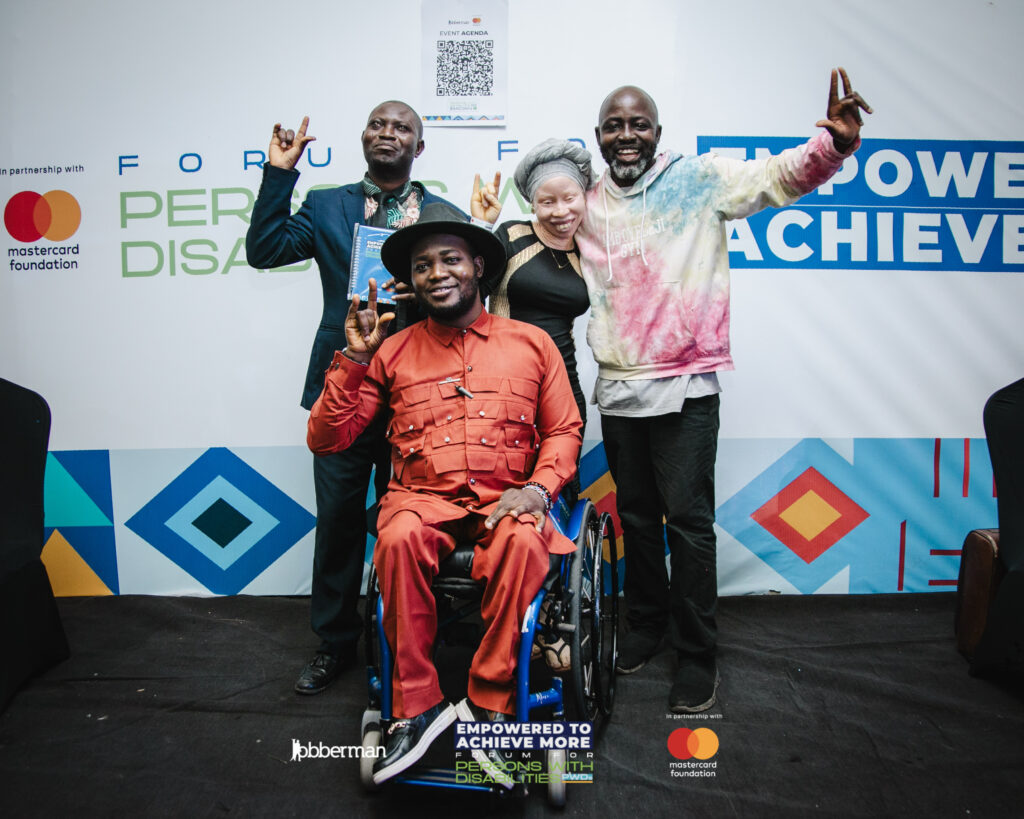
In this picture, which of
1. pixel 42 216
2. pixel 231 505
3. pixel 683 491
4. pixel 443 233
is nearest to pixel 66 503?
pixel 231 505

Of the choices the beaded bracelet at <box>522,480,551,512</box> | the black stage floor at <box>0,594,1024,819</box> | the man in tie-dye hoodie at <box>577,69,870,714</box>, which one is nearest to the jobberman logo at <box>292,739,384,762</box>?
the black stage floor at <box>0,594,1024,819</box>

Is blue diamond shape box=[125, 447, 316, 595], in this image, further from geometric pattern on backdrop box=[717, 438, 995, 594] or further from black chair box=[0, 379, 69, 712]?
geometric pattern on backdrop box=[717, 438, 995, 594]

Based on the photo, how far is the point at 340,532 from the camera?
7.27 ft

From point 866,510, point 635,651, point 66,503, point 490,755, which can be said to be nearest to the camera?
point 490,755

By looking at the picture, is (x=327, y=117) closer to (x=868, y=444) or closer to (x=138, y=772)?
(x=138, y=772)

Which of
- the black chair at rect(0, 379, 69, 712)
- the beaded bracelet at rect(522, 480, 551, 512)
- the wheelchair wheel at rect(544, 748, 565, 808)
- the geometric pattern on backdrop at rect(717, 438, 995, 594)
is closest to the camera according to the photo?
the wheelchair wheel at rect(544, 748, 565, 808)

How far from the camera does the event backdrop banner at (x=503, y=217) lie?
110 inches

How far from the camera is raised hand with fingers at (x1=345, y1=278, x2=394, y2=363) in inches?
70.4

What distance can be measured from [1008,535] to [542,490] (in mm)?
1588

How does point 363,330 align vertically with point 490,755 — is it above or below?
above

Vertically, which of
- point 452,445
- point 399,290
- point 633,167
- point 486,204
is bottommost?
point 452,445

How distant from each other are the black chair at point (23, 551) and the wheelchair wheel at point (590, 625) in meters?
1.81

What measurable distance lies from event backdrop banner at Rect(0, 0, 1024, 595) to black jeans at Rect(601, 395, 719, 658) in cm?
66

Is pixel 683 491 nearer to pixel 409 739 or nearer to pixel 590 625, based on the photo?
pixel 590 625
